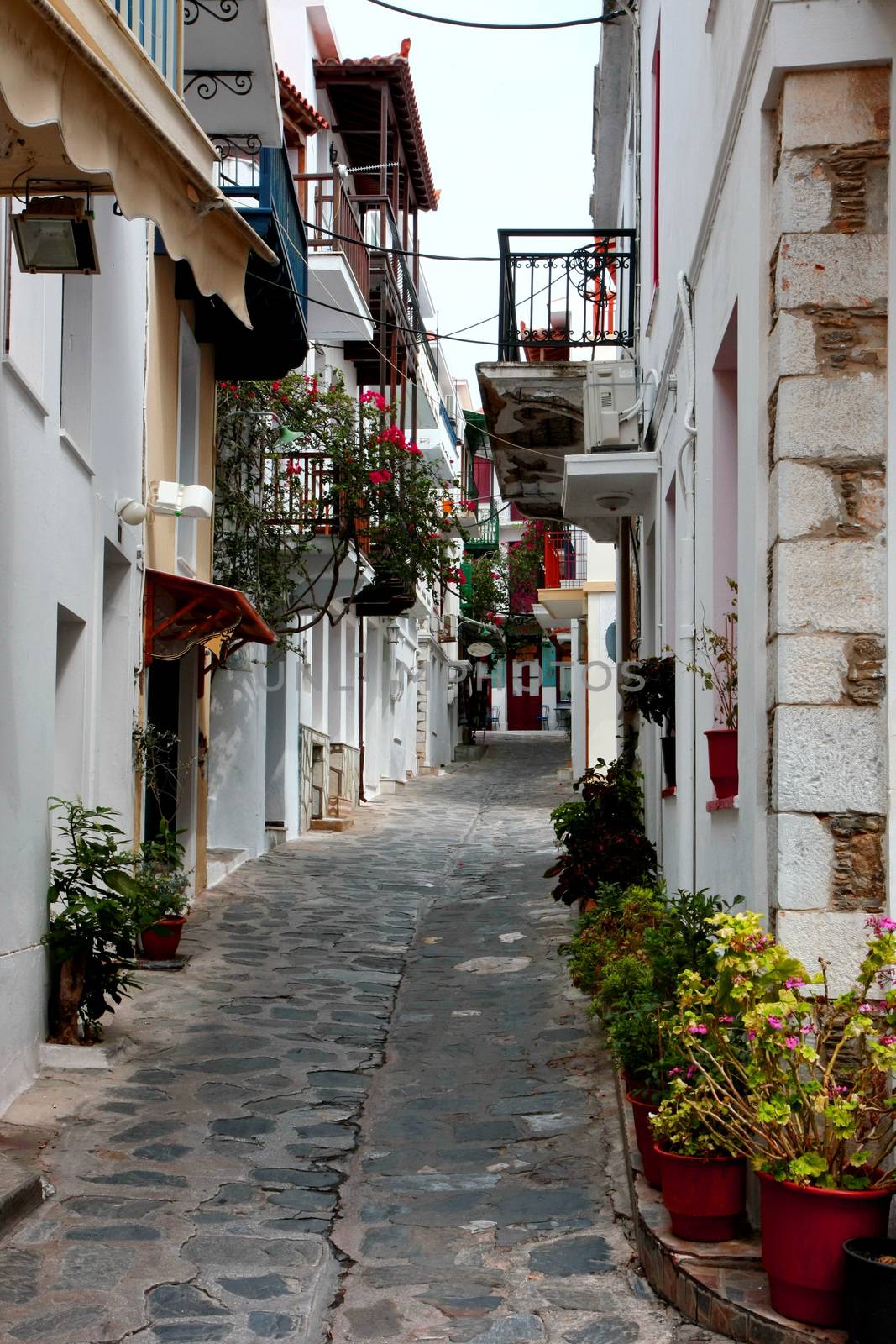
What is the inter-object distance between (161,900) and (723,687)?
363 centimetres

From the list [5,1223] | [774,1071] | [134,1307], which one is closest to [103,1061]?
[5,1223]

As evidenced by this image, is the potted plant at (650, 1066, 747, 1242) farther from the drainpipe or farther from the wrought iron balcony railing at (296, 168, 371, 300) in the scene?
the drainpipe

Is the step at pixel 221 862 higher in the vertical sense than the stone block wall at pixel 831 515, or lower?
lower

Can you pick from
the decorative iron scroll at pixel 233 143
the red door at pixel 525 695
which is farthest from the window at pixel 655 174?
the red door at pixel 525 695

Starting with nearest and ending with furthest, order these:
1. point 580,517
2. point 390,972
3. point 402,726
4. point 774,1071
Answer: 1. point 774,1071
2. point 390,972
3. point 580,517
4. point 402,726

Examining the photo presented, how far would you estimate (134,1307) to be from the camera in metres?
4.75

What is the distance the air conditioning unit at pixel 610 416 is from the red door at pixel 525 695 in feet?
135

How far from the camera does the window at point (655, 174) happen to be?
10.2 metres

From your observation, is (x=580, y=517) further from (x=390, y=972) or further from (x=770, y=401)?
(x=770, y=401)

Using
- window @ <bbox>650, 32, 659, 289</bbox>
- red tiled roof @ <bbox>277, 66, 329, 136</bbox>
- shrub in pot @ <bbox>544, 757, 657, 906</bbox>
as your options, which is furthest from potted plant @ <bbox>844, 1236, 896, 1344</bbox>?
red tiled roof @ <bbox>277, 66, 329, 136</bbox>

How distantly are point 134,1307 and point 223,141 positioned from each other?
10332 mm

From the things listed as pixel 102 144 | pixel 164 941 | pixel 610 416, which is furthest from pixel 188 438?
pixel 102 144

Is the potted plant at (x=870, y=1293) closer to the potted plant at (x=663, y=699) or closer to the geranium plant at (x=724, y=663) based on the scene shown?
the geranium plant at (x=724, y=663)

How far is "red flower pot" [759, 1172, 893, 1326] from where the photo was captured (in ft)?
13.0
